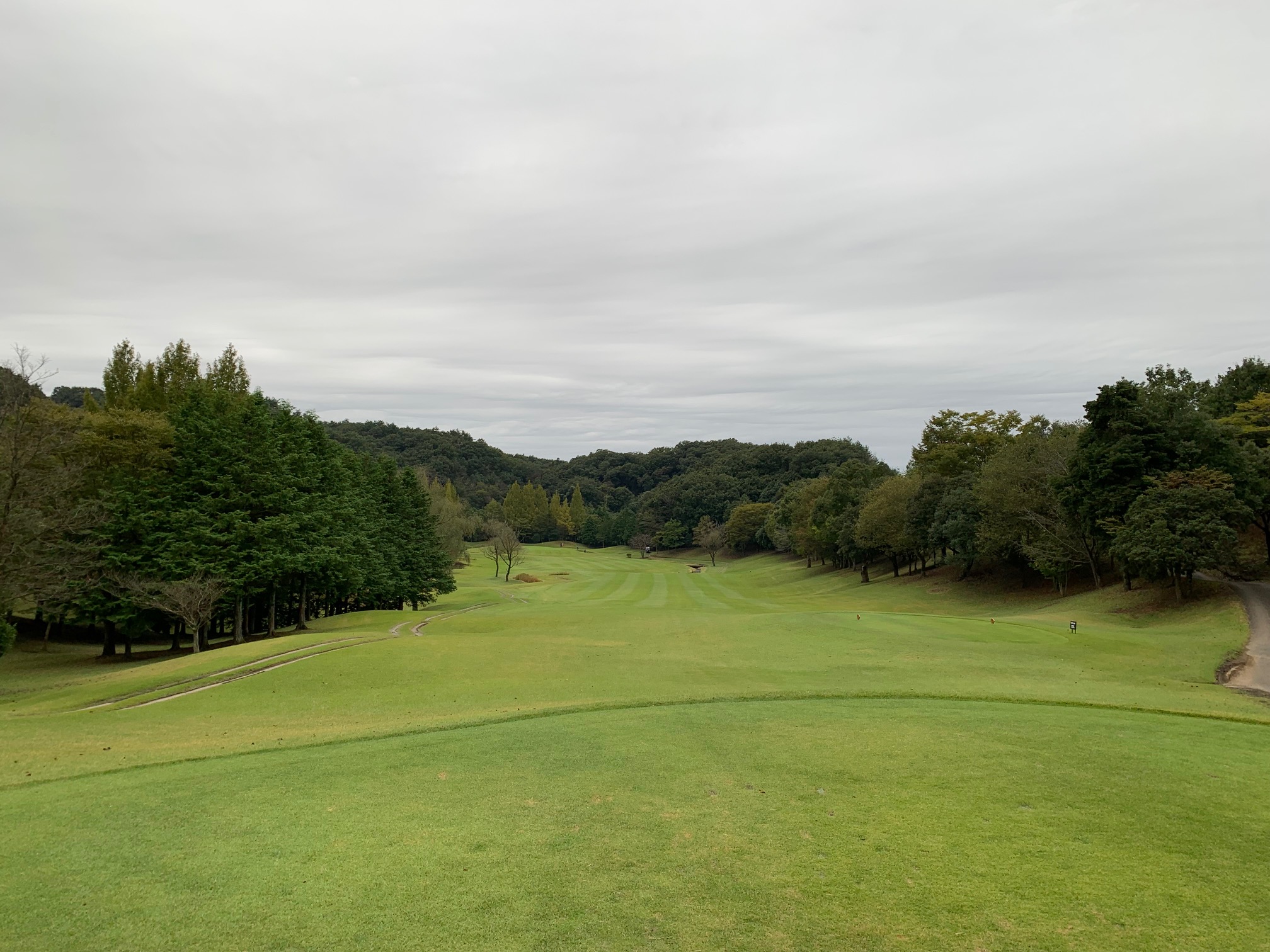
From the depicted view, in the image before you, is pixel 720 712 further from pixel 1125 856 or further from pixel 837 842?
pixel 1125 856

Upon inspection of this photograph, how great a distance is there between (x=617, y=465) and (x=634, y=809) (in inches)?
→ 6770

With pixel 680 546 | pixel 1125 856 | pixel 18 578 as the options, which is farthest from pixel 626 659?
pixel 680 546

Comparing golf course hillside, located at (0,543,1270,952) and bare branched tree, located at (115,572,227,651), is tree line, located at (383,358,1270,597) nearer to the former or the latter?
golf course hillside, located at (0,543,1270,952)

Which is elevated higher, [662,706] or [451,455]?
[451,455]

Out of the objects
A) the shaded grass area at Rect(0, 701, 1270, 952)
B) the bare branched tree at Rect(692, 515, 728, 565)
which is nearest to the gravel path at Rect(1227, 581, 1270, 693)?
the shaded grass area at Rect(0, 701, 1270, 952)

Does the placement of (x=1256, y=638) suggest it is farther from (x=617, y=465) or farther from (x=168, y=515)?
(x=617, y=465)

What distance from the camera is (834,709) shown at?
1532 cm

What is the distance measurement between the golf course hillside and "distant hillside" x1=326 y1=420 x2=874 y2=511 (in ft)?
342

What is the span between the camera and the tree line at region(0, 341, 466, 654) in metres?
28.0

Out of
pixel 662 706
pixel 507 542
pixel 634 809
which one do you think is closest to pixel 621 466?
pixel 507 542

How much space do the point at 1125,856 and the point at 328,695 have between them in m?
17.0

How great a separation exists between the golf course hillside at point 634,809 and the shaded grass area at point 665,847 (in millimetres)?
39

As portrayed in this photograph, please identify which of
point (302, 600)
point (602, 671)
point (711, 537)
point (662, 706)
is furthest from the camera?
point (711, 537)

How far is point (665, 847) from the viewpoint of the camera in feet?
26.1
